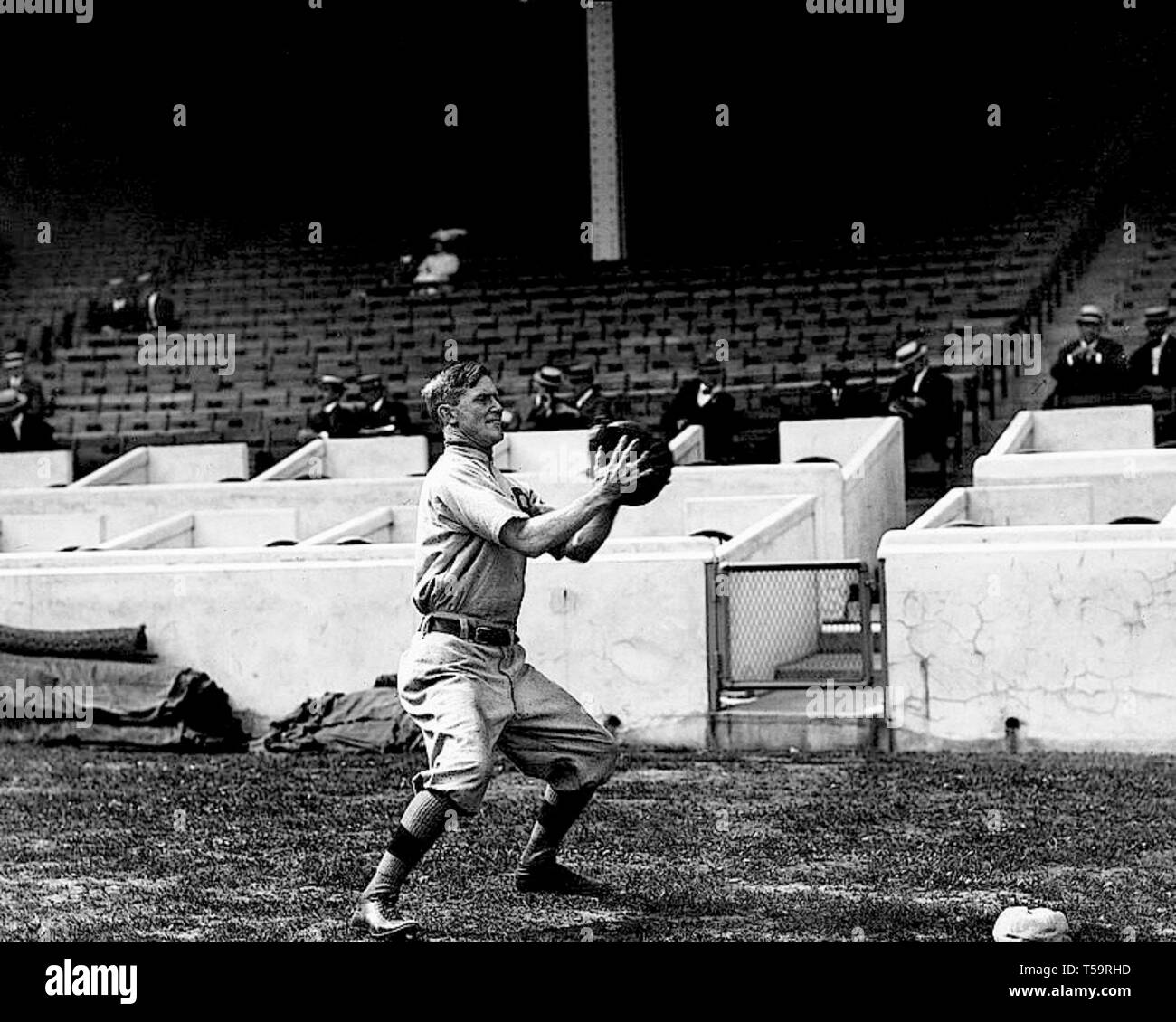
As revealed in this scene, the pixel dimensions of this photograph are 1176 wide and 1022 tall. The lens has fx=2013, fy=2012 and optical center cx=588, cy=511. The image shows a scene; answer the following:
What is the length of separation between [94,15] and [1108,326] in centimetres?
1801

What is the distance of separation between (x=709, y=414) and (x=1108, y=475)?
4861 millimetres

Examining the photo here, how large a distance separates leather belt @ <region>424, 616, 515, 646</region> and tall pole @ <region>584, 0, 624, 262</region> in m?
19.9

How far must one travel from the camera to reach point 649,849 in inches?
326

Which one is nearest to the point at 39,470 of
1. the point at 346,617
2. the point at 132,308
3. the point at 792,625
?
the point at 132,308

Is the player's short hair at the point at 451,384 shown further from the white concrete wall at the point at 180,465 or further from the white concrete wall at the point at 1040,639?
the white concrete wall at the point at 180,465

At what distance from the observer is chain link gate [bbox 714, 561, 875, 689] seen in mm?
11836

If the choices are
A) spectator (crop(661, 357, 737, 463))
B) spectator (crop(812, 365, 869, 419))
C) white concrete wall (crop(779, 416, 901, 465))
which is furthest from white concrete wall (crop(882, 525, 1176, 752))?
spectator (crop(661, 357, 737, 463))

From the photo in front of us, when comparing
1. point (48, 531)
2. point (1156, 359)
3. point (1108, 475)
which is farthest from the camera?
point (1156, 359)

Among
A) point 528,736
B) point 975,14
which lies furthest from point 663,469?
point 975,14

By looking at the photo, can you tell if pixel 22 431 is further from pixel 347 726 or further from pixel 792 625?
pixel 792 625

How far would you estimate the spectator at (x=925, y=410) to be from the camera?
18.1 m

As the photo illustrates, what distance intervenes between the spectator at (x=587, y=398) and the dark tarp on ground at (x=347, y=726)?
22.9 ft

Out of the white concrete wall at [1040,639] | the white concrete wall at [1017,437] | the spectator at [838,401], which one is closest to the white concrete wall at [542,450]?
the spectator at [838,401]

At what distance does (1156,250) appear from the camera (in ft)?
79.1
